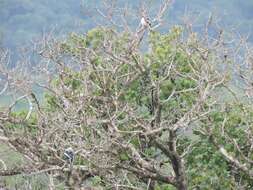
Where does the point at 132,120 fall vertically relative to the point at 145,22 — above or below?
below

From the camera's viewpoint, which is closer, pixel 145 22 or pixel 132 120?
pixel 145 22

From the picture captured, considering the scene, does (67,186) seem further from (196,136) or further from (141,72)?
(196,136)

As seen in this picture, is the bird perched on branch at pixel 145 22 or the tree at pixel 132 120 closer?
the tree at pixel 132 120

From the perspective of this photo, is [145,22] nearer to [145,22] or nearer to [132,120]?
[145,22]

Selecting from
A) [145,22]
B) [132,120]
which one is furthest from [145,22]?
[132,120]

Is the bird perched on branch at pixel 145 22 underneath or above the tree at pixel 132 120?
above

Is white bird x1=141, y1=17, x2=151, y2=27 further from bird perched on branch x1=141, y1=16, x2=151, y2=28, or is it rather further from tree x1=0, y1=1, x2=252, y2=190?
tree x1=0, y1=1, x2=252, y2=190

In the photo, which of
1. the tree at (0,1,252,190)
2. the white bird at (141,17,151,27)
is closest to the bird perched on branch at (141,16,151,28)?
the white bird at (141,17,151,27)

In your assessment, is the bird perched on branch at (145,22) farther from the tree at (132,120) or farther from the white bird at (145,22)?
the tree at (132,120)

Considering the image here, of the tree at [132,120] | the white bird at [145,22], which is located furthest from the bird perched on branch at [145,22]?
the tree at [132,120]

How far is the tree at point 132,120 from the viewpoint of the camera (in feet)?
27.8

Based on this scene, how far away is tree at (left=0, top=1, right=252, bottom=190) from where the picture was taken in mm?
8477

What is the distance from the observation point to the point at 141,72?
10.2 meters

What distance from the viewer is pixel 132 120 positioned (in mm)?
10297
